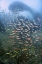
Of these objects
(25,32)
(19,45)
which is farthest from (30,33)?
(19,45)

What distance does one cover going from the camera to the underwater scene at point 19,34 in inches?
116

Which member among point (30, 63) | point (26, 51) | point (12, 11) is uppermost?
point (12, 11)

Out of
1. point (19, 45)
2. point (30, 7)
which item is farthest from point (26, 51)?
point (30, 7)

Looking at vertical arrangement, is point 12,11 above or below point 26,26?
above

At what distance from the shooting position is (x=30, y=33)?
3002 mm

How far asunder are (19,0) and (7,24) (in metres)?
0.50

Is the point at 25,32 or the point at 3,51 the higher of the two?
the point at 25,32

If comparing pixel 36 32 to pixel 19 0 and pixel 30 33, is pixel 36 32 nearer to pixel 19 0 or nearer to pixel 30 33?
pixel 30 33

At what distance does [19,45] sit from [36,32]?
0.40m

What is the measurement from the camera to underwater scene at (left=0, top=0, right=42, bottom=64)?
2.94 m

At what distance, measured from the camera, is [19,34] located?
2.98 m

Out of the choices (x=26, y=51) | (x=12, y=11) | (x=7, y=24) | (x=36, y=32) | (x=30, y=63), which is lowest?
(x=30, y=63)

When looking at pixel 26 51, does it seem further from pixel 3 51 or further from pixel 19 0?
pixel 19 0

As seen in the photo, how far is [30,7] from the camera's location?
3062 millimetres
